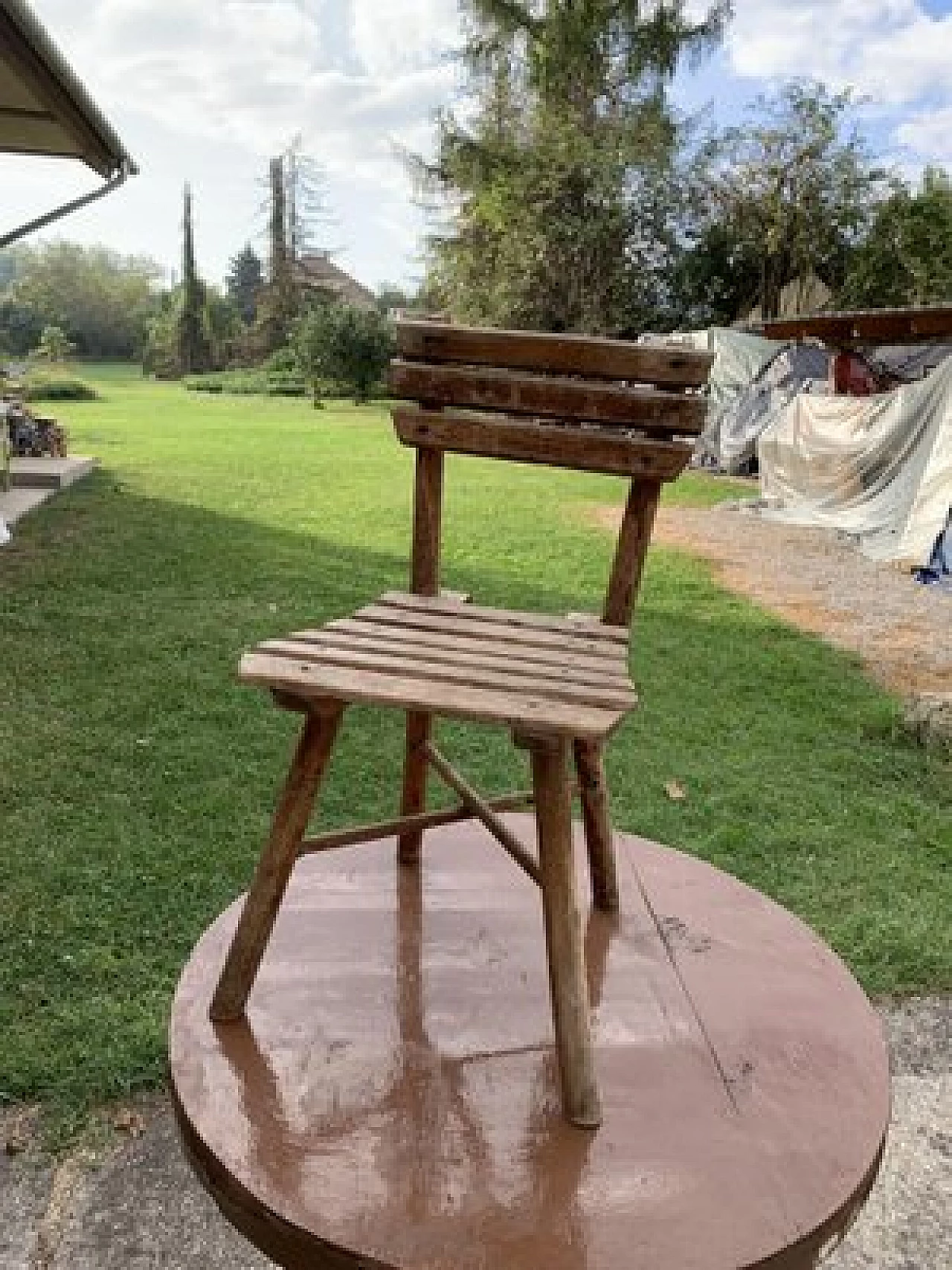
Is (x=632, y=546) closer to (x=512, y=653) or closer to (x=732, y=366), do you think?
(x=512, y=653)

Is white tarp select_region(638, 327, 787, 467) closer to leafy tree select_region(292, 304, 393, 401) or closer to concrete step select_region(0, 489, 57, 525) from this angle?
concrete step select_region(0, 489, 57, 525)

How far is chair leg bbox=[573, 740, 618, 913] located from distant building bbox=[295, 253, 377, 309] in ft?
109

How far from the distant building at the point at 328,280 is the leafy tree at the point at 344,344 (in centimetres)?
1093

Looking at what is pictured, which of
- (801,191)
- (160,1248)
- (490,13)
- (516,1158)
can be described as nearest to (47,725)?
(160,1248)

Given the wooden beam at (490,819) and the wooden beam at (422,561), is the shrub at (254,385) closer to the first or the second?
the wooden beam at (422,561)

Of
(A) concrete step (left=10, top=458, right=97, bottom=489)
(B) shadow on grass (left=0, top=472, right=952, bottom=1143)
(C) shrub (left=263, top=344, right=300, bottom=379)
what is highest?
(C) shrub (left=263, top=344, right=300, bottom=379)

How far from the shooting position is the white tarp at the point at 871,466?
319 inches

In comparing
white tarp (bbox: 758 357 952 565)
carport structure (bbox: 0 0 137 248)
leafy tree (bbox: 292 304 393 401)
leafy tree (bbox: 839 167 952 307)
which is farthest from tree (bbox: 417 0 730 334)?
carport structure (bbox: 0 0 137 248)

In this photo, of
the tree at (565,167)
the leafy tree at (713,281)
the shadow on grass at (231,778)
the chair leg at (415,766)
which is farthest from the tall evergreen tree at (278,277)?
the chair leg at (415,766)

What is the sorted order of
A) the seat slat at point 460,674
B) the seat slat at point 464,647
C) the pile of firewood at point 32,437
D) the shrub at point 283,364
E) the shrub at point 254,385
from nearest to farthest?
the seat slat at point 460,674
the seat slat at point 464,647
the pile of firewood at point 32,437
the shrub at point 254,385
the shrub at point 283,364

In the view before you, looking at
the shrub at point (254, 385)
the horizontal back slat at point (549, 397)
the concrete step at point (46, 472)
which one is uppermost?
the horizontal back slat at point (549, 397)

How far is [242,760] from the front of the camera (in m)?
3.40

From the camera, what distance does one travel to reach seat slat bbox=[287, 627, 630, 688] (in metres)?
1.21

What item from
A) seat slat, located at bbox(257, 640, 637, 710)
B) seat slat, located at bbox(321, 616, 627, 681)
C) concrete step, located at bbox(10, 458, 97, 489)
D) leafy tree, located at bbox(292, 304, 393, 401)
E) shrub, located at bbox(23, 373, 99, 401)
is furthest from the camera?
leafy tree, located at bbox(292, 304, 393, 401)
